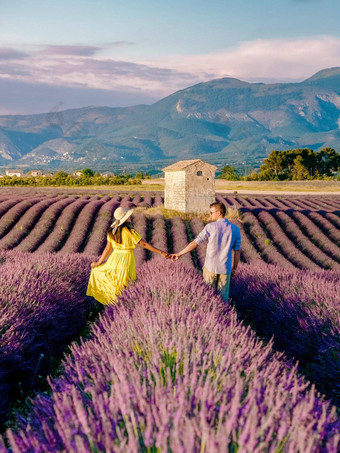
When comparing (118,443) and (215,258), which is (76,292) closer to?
(215,258)


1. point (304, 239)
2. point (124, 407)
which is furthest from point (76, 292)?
point (304, 239)

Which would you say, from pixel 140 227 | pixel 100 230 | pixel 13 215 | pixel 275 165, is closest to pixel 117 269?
pixel 100 230

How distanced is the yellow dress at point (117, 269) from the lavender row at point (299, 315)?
71.0 inches

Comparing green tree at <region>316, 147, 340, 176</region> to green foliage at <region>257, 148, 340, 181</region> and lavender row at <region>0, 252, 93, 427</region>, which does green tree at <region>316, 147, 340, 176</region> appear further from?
lavender row at <region>0, 252, 93, 427</region>

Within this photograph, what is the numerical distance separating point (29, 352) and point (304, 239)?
1574 centimetres

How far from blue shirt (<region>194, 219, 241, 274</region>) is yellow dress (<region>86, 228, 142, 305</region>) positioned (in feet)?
3.18

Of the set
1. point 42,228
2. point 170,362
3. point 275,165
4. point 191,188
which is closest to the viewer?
point 170,362

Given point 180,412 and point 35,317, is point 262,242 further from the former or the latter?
point 180,412

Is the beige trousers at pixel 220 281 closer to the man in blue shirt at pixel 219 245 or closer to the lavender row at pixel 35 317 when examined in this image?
the man in blue shirt at pixel 219 245

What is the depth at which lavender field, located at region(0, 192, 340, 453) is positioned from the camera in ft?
6.22

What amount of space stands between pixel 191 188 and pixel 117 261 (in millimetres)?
16626

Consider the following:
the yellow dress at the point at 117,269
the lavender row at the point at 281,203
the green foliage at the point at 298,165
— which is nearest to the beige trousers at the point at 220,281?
the yellow dress at the point at 117,269

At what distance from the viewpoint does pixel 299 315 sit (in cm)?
557

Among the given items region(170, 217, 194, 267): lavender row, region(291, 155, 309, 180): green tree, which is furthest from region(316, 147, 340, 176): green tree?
region(170, 217, 194, 267): lavender row
